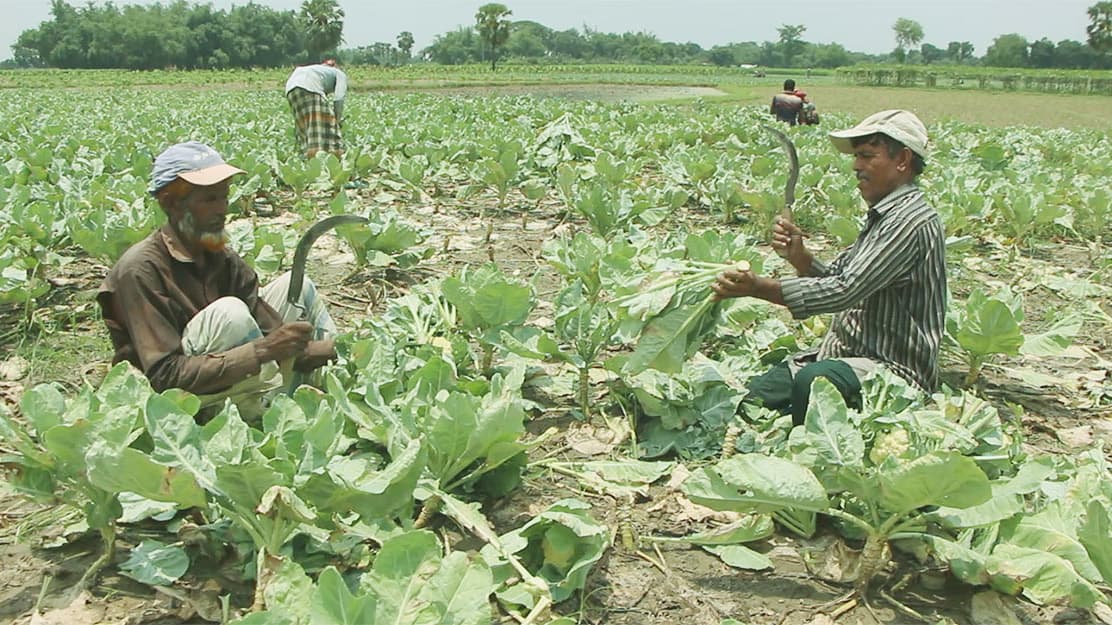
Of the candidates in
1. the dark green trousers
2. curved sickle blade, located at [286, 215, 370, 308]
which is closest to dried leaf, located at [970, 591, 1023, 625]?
the dark green trousers

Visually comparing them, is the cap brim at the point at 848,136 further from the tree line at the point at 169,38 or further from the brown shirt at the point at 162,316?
the tree line at the point at 169,38

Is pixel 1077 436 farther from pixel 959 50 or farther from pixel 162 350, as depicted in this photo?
pixel 959 50

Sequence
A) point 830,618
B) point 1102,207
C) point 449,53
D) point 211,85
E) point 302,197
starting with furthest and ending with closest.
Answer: point 449,53 < point 211,85 < point 302,197 < point 1102,207 < point 830,618

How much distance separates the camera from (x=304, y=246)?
9.48 ft

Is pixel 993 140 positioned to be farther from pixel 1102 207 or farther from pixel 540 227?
pixel 540 227

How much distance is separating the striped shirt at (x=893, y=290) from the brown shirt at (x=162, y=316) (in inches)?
72.7

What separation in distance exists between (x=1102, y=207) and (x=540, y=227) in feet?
13.6

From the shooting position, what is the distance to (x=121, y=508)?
2.29 m

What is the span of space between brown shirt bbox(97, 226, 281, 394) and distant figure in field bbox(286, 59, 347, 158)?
5.61 metres

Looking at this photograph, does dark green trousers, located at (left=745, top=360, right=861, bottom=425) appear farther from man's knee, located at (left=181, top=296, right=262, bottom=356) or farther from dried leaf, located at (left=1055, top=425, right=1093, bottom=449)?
man's knee, located at (left=181, top=296, right=262, bottom=356)

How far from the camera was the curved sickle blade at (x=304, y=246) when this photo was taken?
2.76 metres

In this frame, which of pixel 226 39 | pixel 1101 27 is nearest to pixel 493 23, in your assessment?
pixel 226 39

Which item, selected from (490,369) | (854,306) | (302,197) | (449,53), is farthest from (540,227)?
(449,53)

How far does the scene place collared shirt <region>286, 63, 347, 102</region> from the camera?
26.3 ft
